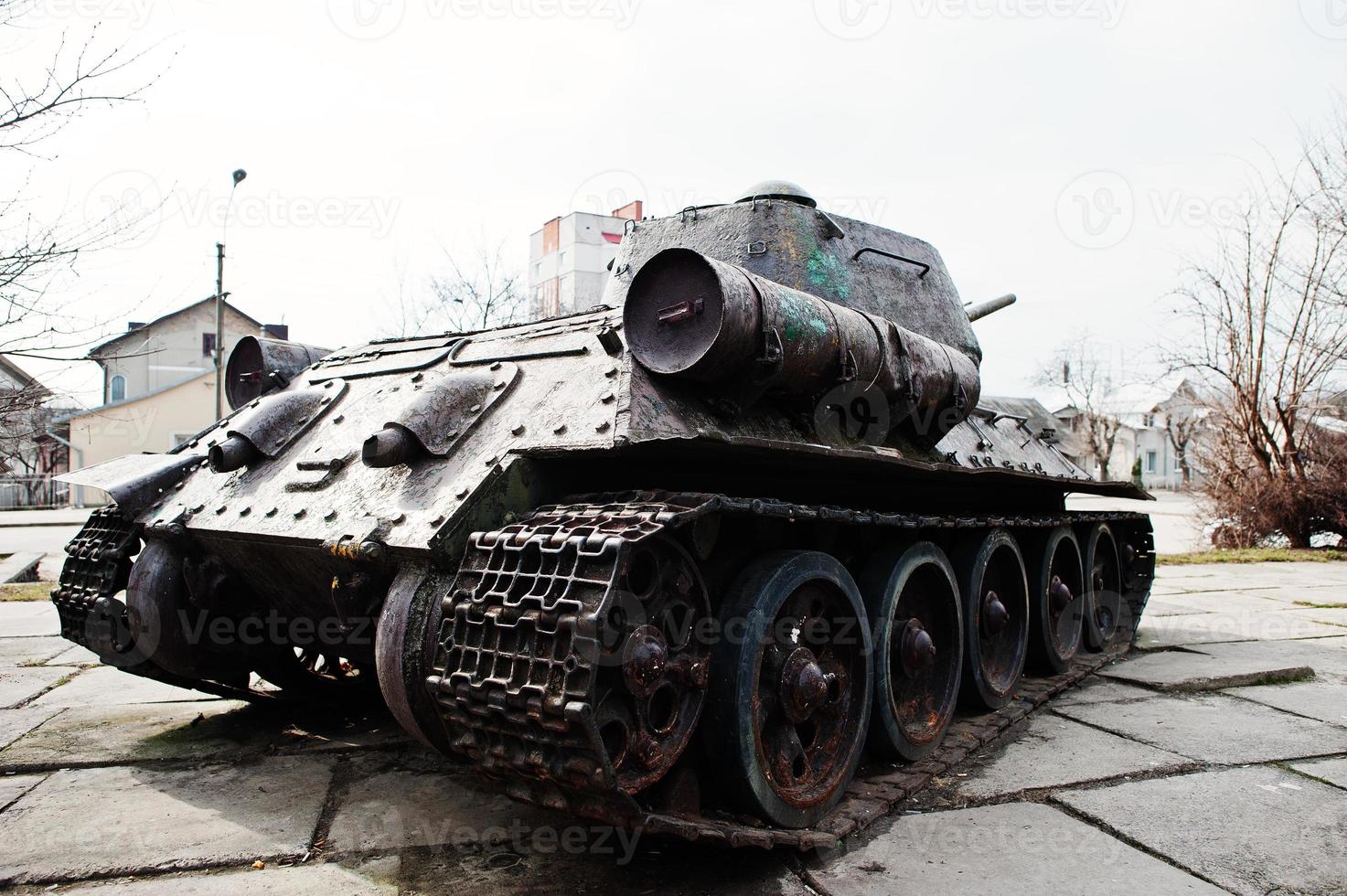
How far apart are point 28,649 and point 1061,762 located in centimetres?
759

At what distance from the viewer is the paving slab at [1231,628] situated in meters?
8.51

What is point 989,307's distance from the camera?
8.50 m

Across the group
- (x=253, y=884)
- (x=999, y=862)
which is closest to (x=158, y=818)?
(x=253, y=884)

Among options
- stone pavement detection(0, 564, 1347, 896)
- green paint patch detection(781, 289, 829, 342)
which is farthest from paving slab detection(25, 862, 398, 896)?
green paint patch detection(781, 289, 829, 342)

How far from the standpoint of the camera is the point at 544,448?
12.3 feet

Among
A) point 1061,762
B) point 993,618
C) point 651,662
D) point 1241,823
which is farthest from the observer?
point 993,618

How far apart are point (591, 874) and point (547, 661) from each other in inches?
40.8

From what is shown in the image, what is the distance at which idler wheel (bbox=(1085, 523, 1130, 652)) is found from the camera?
7.65 meters

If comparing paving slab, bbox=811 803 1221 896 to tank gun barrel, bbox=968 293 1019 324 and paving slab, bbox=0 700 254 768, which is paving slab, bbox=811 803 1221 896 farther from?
tank gun barrel, bbox=968 293 1019 324

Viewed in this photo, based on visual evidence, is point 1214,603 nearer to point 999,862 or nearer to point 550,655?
point 999,862

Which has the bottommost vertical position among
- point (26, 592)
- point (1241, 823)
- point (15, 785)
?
point (1241, 823)

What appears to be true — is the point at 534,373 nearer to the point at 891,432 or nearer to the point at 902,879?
the point at 891,432

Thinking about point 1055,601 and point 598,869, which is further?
point 1055,601

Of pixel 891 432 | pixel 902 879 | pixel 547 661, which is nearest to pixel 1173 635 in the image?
pixel 891 432
